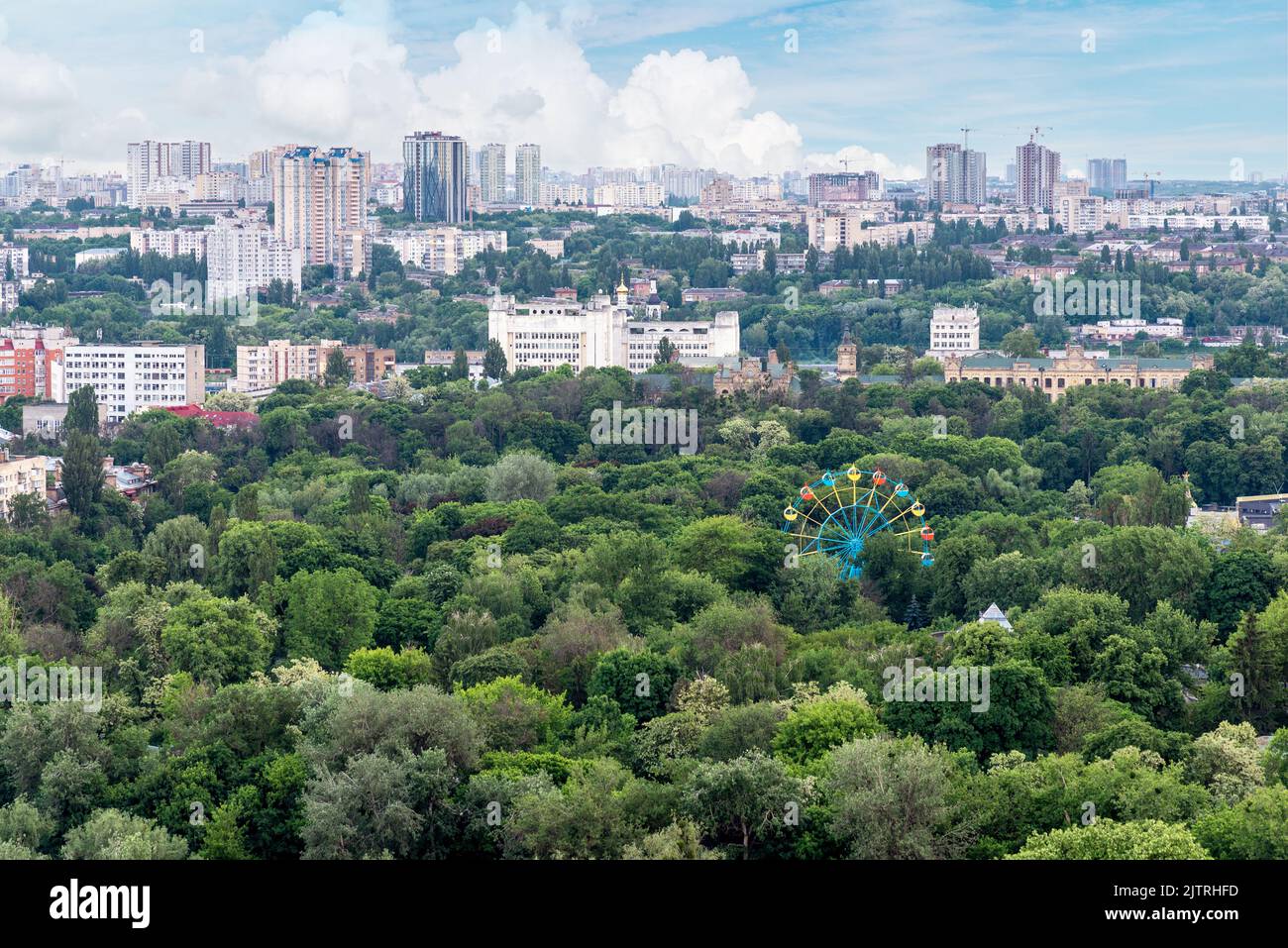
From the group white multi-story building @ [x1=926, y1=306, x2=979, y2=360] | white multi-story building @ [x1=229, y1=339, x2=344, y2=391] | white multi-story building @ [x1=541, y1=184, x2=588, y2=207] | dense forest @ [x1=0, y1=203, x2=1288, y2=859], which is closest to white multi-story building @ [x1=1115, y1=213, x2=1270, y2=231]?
white multi-story building @ [x1=541, y1=184, x2=588, y2=207]

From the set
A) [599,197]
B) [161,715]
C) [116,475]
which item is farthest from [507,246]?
[161,715]

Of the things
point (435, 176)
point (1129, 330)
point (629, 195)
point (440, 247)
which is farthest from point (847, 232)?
point (1129, 330)

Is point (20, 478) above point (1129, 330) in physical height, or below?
below

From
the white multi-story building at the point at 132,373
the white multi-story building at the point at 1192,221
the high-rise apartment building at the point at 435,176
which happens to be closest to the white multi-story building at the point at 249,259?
the high-rise apartment building at the point at 435,176

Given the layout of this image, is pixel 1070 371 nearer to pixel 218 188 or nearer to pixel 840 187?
pixel 218 188

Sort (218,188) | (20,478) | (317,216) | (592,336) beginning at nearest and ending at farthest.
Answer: (20,478)
(592,336)
(317,216)
(218,188)

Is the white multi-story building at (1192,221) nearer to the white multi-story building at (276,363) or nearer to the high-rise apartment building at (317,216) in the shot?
the high-rise apartment building at (317,216)

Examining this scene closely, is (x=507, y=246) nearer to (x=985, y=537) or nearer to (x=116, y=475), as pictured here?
(x=116, y=475)
